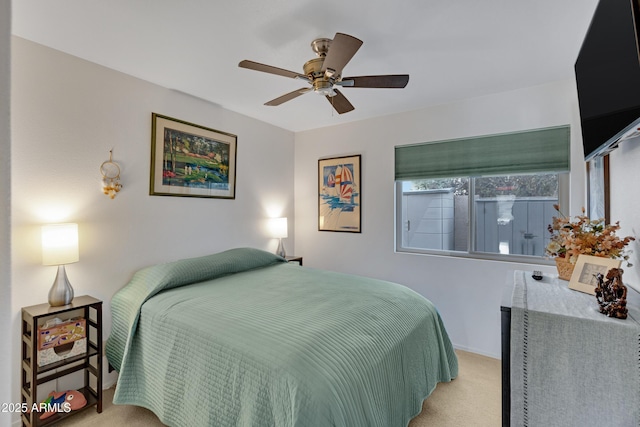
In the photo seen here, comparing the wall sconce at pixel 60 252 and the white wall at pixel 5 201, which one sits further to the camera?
the wall sconce at pixel 60 252

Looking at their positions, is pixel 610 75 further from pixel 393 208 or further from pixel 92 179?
pixel 92 179

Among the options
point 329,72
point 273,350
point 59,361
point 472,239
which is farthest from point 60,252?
point 472,239

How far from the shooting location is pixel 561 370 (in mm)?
1001

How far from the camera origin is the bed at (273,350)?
4.21 ft

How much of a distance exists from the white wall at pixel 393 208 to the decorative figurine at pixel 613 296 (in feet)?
5.81

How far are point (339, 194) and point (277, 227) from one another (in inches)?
34.0

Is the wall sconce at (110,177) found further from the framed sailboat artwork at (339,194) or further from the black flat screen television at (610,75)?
the black flat screen television at (610,75)

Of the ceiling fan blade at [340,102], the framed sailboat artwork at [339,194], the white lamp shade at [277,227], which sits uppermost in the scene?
the ceiling fan blade at [340,102]

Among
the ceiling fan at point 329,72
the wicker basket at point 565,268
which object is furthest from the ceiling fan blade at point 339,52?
the wicker basket at point 565,268

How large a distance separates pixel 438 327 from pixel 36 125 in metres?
3.07

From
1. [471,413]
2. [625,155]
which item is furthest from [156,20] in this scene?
[471,413]

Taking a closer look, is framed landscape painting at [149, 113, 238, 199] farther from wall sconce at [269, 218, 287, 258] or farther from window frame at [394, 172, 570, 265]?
window frame at [394, 172, 570, 265]

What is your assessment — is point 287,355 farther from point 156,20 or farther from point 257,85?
point 257,85

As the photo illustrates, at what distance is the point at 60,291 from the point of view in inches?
77.3
